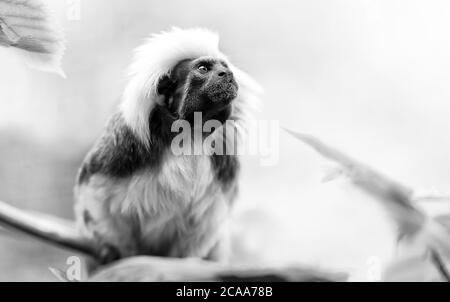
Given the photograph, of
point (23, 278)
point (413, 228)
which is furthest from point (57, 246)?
point (413, 228)

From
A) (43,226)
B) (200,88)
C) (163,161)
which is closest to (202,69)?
(200,88)

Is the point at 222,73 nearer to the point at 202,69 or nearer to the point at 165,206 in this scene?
the point at 202,69

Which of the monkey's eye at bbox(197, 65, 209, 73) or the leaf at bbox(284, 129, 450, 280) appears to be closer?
the monkey's eye at bbox(197, 65, 209, 73)

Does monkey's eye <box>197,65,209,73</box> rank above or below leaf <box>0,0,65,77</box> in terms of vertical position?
below

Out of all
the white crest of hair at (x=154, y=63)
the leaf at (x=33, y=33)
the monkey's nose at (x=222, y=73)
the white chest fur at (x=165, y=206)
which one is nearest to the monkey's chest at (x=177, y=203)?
the white chest fur at (x=165, y=206)

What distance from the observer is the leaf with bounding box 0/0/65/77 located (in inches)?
63.9

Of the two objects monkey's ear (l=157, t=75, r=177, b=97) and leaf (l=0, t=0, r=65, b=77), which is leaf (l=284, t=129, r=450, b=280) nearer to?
monkey's ear (l=157, t=75, r=177, b=97)

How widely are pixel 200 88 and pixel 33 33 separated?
0.54m

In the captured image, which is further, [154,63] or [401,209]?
[401,209]

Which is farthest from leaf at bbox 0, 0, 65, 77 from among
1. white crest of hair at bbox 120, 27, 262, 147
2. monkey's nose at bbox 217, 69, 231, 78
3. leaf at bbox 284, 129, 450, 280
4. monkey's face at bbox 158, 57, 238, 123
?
leaf at bbox 284, 129, 450, 280

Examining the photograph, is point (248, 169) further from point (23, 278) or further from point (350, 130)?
point (23, 278)

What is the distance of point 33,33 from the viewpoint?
1.66 metres

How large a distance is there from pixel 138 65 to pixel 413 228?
942 millimetres

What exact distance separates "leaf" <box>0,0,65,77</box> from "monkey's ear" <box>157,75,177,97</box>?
29 cm
